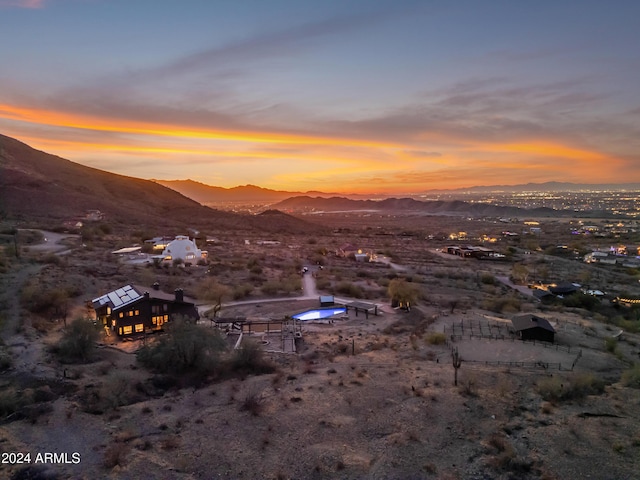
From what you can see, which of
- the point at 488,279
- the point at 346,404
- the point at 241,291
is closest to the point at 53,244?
the point at 241,291

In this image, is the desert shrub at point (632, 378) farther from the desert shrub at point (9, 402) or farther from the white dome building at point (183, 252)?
the white dome building at point (183, 252)

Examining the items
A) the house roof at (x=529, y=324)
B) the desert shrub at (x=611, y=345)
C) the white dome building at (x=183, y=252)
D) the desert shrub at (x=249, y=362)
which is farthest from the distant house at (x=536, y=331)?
the white dome building at (x=183, y=252)

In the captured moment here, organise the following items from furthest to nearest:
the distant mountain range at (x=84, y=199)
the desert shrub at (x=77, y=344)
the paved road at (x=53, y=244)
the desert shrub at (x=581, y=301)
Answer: the distant mountain range at (x=84, y=199) < the paved road at (x=53, y=244) < the desert shrub at (x=581, y=301) < the desert shrub at (x=77, y=344)

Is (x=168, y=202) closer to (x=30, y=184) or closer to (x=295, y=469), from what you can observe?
(x=30, y=184)

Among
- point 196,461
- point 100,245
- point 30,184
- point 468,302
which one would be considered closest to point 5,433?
point 196,461

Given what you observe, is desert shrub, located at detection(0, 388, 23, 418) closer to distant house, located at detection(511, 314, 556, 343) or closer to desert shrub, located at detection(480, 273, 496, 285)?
distant house, located at detection(511, 314, 556, 343)

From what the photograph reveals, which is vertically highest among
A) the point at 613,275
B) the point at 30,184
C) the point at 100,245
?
the point at 30,184
